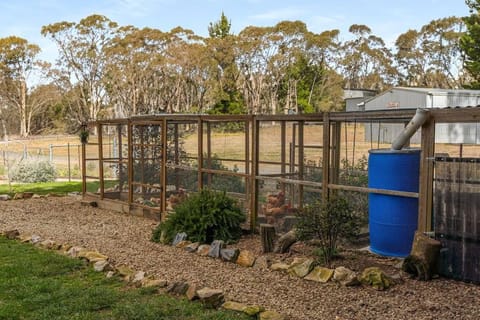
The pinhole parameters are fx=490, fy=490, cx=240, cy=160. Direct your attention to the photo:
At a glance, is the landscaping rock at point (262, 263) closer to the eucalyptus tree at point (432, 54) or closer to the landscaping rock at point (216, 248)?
the landscaping rock at point (216, 248)

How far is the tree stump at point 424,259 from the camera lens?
181 inches

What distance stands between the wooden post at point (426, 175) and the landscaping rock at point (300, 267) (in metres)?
1.18

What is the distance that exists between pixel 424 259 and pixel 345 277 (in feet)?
2.50

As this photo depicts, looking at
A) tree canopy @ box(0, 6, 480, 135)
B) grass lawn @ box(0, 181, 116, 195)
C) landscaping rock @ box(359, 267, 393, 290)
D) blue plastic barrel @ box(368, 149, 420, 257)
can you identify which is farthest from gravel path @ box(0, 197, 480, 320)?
tree canopy @ box(0, 6, 480, 135)

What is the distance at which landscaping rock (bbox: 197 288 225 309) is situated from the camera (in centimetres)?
413

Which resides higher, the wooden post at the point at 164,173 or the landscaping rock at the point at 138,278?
the wooden post at the point at 164,173

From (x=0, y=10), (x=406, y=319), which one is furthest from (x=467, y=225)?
(x=0, y=10)

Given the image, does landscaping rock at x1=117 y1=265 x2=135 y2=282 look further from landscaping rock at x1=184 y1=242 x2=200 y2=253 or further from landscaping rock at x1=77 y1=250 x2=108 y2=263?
landscaping rock at x1=184 y1=242 x2=200 y2=253

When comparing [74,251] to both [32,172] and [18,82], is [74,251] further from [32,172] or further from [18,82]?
[18,82]

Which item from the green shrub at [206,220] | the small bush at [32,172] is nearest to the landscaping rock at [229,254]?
the green shrub at [206,220]

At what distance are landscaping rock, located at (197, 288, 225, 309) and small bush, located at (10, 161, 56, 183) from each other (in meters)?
13.5

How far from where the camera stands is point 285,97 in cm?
3941

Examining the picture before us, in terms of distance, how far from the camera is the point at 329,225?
16.7 ft

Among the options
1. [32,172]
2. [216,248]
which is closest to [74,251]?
[216,248]
